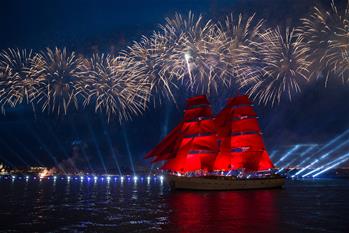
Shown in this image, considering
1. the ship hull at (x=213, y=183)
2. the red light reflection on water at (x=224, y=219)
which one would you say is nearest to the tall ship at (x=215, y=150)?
the ship hull at (x=213, y=183)

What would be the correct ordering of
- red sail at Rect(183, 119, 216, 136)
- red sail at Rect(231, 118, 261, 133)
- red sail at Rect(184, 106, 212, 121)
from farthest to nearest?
red sail at Rect(231, 118, 261, 133) → red sail at Rect(184, 106, 212, 121) → red sail at Rect(183, 119, 216, 136)

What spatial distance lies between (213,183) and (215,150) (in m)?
7.49

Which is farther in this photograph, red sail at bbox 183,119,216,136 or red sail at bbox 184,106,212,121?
red sail at bbox 184,106,212,121

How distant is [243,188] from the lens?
8238 cm

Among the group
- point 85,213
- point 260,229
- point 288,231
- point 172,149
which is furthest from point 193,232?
point 172,149

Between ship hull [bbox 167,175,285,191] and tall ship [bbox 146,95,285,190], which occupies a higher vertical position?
tall ship [bbox 146,95,285,190]

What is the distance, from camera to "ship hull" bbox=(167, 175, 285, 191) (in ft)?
256

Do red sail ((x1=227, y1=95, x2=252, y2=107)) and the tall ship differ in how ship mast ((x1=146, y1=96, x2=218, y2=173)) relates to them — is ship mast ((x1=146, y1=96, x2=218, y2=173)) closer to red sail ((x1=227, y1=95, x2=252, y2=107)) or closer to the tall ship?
the tall ship

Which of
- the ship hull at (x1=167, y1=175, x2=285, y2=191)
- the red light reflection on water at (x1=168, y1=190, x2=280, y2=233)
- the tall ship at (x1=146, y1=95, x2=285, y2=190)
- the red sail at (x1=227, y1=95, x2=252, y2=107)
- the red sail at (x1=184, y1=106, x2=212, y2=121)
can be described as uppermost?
the red sail at (x1=227, y1=95, x2=252, y2=107)

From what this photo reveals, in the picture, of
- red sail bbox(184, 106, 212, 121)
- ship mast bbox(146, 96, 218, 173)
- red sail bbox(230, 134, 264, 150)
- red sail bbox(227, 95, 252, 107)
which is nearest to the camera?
ship mast bbox(146, 96, 218, 173)

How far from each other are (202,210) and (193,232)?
47.0 ft

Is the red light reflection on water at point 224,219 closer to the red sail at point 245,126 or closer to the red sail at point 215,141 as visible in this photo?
the red sail at point 215,141

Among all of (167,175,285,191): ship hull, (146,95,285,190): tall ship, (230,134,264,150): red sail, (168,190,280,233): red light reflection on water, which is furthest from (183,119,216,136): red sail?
(168,190,280,233): red light reflection on water

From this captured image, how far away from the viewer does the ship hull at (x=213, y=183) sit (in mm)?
78125
